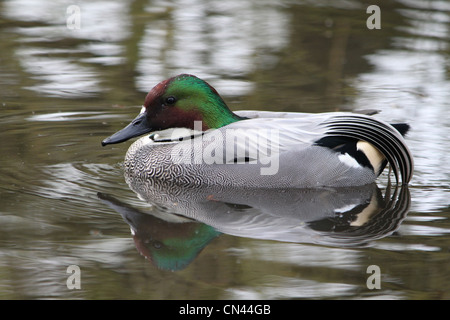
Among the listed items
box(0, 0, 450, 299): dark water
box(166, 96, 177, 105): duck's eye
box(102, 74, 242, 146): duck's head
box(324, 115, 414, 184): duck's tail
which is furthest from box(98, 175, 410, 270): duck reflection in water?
box(166, 96, 177, 105): duck's eye

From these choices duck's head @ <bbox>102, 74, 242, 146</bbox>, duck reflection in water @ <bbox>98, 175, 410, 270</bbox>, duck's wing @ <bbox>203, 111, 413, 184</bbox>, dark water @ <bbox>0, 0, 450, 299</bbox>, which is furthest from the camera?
duck's head @ <bbox>102, 74, 242, 146</bbox>

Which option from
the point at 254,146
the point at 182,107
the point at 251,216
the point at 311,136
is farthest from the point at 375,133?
the point at 182,107

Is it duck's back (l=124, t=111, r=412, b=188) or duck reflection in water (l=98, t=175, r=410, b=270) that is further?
duck's back (l=124, t=111, r=412, b=188)

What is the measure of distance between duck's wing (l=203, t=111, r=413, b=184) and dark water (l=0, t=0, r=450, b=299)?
326 mm

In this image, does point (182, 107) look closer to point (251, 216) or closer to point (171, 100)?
point (171, 100)

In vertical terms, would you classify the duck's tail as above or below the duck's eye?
below

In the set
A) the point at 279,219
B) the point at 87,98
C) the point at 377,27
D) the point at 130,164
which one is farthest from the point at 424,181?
the point at 377,27

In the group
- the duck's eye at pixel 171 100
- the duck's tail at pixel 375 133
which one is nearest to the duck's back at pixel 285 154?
the duck's tail at pixel 375 133

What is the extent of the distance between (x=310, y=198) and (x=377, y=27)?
614 cm

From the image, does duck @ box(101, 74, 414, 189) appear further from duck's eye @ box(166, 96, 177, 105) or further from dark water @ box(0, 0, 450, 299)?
dark water @ box(0, 0, 450, 299)

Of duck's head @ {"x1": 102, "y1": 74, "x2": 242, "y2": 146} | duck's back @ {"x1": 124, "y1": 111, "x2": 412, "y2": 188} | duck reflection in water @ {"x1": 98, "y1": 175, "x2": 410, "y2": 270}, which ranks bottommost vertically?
duck reflection in water @ {"x1": 98, "y1": 175, "x2": 410, "y2": 270}

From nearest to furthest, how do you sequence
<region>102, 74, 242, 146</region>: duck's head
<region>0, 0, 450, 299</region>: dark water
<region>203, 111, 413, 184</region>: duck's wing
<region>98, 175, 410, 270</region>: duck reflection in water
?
<region>0, 0, 450, 299</region>: dark water, <region>98, 175, 410, 270</region>: duck reflection in water, <region>203, 111, 413, 184</region>: duck's wing, <region>102, 74, 242, 146</region>: duck's head

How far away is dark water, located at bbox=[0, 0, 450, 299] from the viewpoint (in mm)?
4879
